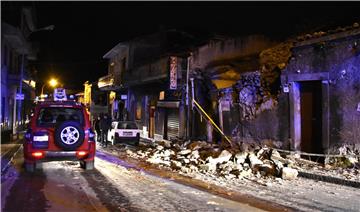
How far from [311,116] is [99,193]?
8.82 meters

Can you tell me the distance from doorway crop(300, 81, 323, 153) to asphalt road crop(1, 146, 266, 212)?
20.2ft

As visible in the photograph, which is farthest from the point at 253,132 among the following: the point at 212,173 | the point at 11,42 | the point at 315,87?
A: the point at 11,42

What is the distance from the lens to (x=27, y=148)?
11664mm

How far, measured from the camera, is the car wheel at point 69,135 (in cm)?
1151

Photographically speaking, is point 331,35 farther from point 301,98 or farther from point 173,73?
point 173,73

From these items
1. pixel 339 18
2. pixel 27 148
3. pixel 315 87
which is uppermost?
pixel 339 18

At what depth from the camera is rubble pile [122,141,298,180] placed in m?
12.1

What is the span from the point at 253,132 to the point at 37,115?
28.8 ft

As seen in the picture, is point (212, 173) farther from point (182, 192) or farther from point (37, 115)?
point (37, 115)

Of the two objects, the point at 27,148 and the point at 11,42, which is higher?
the point at 11,42

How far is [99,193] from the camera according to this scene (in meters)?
9.20

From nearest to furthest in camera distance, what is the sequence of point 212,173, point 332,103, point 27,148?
point 27,148 → point 212,173 → point 332,103

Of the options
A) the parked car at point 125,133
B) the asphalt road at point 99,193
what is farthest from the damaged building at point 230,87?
the asphalt road at point 99,193

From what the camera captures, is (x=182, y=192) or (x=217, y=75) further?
(x=217, y=75)
